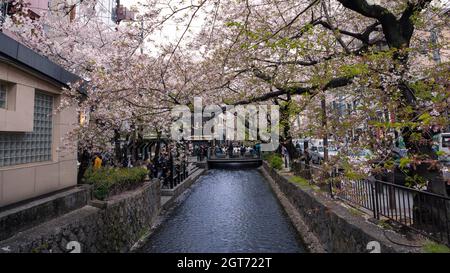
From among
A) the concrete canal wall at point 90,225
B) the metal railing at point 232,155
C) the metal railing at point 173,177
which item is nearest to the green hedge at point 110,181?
the concrete canal wall at point 90,225

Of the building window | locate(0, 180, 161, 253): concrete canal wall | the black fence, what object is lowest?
locate(0, 180, 161, 253): concrete canal wall

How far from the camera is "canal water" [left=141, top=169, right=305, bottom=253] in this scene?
9.18m

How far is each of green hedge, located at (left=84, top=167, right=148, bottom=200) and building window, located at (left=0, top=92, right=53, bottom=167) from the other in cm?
184

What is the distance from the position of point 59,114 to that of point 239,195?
1180cm

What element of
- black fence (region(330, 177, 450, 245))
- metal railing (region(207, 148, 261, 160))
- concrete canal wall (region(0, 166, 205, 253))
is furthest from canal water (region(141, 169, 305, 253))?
metal railing (region(207, 148, 261, 160))

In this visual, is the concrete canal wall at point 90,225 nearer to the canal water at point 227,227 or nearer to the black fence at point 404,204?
the canal water at point 227,227

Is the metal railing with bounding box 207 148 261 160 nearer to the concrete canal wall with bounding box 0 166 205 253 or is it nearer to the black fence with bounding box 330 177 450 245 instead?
the concrete canal wall with bounding box 0 166 205 253

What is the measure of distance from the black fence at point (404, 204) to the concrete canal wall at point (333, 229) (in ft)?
1.51

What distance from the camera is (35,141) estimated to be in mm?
7836

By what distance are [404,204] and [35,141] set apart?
30.0 feet

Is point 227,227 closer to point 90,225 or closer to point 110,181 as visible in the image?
point 110,181

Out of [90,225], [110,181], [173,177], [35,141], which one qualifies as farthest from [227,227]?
[173,177]

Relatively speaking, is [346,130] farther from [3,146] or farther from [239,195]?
[239,195]

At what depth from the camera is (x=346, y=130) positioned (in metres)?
5.81
